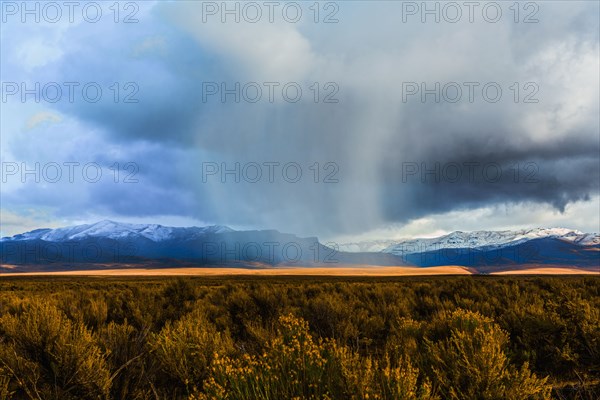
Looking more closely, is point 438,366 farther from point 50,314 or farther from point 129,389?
point 50,314

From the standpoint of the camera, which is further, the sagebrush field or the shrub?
the shrub

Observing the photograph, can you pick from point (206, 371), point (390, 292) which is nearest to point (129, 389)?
point (206, 371)

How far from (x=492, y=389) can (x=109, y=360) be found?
627 centimetres

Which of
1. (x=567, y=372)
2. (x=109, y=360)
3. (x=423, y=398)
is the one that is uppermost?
(x=423, y=398)

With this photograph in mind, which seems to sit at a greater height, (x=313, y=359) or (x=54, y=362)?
(x=313, y=359)

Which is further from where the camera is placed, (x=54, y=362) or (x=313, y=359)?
(x=54, y=362)

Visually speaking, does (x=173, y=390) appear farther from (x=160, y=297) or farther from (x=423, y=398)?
(x=160, y=297)

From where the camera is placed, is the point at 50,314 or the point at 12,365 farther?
the point at 50,314

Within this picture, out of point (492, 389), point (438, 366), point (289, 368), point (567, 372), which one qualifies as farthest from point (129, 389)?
point (567, 372)

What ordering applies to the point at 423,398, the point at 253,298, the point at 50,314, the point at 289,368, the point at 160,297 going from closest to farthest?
1. the point at 423,398
2. the point at 289,368
3. the point at 50,314
4. the point at 253,298
5. the point at 160,297

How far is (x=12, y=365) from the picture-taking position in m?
6.51

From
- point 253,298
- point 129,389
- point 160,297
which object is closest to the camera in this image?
point 129,389

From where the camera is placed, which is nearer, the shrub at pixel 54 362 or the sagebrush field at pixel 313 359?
the sagebrush field at pixel 313 359

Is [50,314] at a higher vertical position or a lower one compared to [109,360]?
higher
